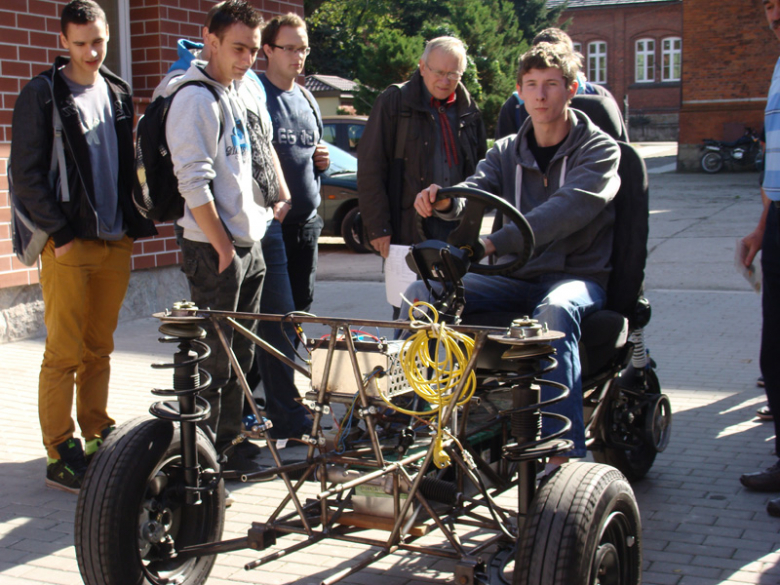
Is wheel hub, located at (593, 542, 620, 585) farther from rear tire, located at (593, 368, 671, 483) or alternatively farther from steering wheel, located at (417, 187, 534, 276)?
rear tire, located at (593, 368, 671, 483)

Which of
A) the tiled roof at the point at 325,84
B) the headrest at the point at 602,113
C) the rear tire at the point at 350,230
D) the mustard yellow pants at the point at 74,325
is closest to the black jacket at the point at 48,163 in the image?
the mustard yellow pants at the point at 74,325

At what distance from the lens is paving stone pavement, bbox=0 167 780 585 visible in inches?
136

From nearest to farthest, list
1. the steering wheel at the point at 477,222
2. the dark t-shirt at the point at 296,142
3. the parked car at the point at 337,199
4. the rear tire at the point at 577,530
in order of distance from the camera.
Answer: the rear tire at the point at 577,530
the steering wheel at the point at 477,222
the dark t-shirt at the point at 296,142
the parked car at the point at 337,199

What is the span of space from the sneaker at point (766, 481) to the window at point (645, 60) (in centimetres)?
4787

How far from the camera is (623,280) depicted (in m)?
3.99

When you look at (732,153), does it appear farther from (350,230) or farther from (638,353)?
(638,353)

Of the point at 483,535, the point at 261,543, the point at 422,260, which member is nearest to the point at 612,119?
the point at 422,260

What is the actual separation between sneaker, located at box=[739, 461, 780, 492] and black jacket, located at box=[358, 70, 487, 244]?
223cm

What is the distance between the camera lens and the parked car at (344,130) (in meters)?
14.6

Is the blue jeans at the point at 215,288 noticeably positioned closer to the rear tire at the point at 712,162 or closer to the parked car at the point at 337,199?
the parked car at the point at 337,199

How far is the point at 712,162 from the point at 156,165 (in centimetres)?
2377

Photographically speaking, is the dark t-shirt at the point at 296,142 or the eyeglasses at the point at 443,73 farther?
the eyeglasses at the point at 443,73

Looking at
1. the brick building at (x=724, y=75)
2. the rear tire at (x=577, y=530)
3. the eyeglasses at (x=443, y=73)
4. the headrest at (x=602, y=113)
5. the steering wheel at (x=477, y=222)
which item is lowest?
the rear tire at (x=577, y=530)

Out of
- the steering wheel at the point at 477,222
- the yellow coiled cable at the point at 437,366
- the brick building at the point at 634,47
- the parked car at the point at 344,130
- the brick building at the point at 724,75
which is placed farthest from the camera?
the brick building at the point at 634,47
